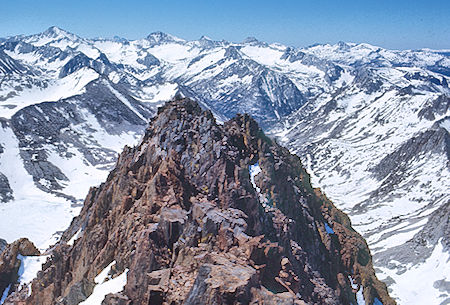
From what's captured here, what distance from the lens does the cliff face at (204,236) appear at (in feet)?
78.9

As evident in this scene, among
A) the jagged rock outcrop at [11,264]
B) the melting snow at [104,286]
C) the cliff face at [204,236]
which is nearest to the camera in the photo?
the cliff face at [204,236]

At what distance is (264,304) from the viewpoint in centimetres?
2069

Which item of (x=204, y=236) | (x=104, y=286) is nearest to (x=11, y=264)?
(x=104, y=286)

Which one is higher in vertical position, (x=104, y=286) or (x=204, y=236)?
(x=204, y=236)

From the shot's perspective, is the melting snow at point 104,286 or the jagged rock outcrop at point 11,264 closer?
the melting snow at point 104,286

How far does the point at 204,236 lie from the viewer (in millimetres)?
28125

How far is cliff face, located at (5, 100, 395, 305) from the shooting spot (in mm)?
24062

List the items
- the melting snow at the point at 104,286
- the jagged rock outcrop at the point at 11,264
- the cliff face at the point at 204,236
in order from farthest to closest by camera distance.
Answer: the jagged rock outcrop at the point at 11,264 < the melting snow at the point at 104,286 < the cliff face at the point at 204,236

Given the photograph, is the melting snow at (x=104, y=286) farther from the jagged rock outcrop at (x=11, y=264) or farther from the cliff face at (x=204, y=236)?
the jagged rock outcrop at (x=11, y=264)

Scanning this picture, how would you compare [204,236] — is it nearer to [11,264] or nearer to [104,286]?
[104,286]

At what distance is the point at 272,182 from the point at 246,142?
11.1m

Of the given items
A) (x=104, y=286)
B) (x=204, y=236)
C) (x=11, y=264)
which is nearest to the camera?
(x=204, y=236)

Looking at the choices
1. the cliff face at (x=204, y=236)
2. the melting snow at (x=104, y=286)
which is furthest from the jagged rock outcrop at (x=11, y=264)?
the melting snow at (x=104, y=286)

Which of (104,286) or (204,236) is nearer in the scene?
(204,236)
